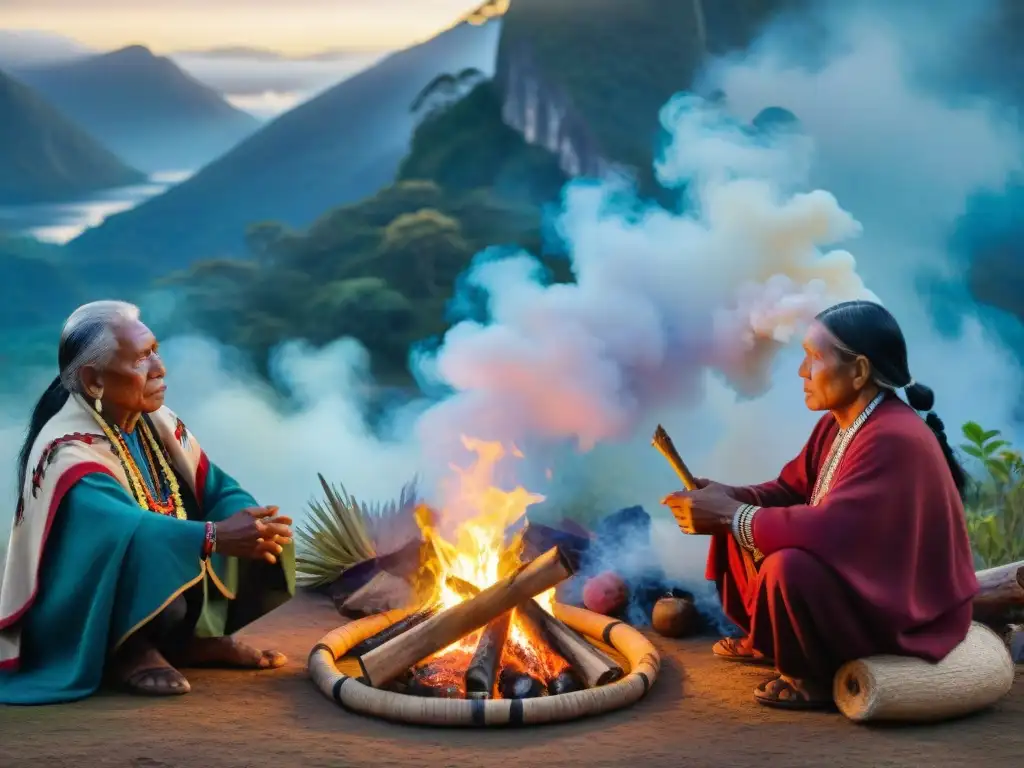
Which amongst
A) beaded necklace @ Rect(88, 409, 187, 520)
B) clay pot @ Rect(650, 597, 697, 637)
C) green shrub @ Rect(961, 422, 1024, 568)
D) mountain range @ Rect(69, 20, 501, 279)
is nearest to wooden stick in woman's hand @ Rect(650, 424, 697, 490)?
clay pot @ Rect(650, 597, 697, 637)

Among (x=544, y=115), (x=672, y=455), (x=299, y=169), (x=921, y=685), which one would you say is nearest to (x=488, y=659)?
(x=672, y=455)

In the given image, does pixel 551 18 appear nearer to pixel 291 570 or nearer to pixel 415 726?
pixel 291 570

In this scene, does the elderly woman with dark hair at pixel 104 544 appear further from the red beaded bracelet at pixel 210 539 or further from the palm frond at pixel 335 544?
the palm frond at pixel 335 544

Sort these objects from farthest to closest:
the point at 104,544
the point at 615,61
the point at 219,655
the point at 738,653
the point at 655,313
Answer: the point at 615,61 < the point at 655,313 < the point at 738,653 < the point at 219,655 < the point at 104,544

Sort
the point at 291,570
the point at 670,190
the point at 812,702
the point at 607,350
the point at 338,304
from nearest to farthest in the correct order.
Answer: the point at 812,702, the point at 291,570, the point at 607,350, the point at 670,190, the point at 338,304

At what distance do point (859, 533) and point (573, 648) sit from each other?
4.55ft

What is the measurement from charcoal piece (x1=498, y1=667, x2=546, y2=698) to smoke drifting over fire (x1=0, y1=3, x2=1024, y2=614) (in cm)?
264

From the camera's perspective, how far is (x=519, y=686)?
19.4 ft

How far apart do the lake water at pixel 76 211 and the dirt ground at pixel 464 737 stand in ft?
20.4

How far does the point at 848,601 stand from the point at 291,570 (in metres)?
2.48

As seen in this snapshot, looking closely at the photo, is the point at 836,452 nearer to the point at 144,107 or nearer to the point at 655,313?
the point at 655,313

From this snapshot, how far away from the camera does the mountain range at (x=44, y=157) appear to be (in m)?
11.3

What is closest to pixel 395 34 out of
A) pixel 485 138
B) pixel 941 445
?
pixel 485 138

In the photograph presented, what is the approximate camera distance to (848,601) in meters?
5.54
